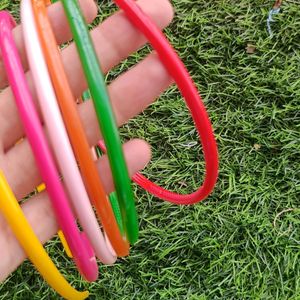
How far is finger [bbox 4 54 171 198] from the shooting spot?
124 cm

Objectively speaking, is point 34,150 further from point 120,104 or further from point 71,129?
point 120,104

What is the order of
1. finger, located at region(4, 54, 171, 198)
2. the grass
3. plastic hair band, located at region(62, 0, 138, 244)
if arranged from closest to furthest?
plastic hair band, located at region(62, 0, 138, 244) < finger, located at region(4, 54, 171, 198) < the grass

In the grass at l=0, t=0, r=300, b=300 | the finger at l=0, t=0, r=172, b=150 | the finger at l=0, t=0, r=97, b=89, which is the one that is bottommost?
the grass at l=0, t=0, r=300, b=300

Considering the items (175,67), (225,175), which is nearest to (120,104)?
(175,67)

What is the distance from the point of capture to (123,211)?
3.78 feet

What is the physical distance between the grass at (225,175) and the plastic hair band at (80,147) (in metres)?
0.53

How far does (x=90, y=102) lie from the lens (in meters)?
1.29

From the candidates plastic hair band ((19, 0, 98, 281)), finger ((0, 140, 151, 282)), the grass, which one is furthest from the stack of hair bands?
the grass

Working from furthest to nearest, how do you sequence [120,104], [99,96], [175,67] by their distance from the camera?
1. [120,104]
2. [175,67]
3. [99,96]

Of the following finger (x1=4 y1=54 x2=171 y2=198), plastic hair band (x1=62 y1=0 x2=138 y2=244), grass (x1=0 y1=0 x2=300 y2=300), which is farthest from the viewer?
grass (x1=0 y1=0 x2=300 y2=300)

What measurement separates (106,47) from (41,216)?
0.41 meters

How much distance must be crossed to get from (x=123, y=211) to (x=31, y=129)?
0.81 ft

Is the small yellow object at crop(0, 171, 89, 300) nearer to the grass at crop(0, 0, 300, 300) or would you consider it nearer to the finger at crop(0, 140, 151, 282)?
the finger at crop(0, 140, 151, 282)

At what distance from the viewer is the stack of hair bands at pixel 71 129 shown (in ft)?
3.45
